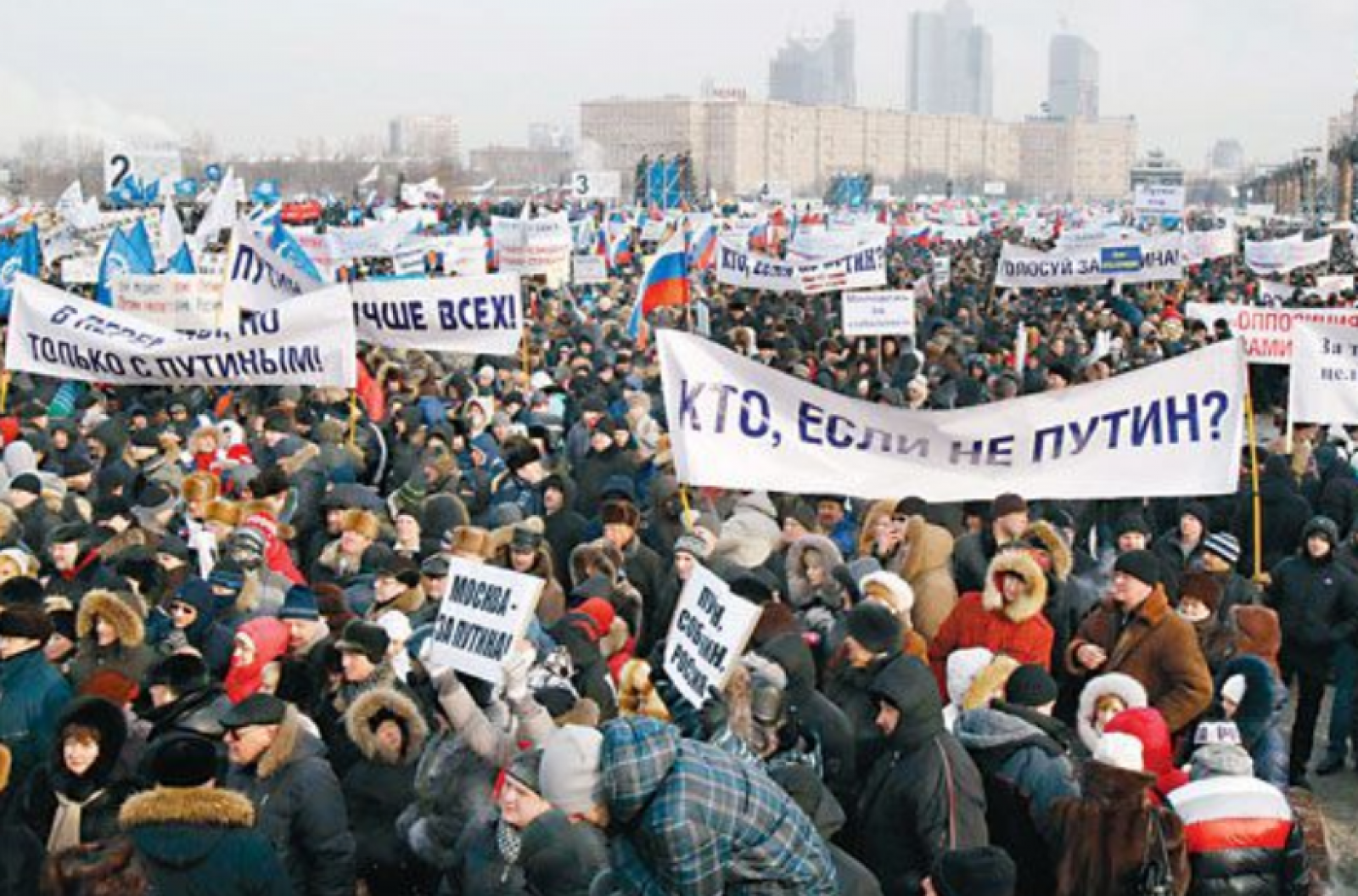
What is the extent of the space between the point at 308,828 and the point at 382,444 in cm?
687

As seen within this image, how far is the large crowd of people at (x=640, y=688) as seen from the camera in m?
4.26

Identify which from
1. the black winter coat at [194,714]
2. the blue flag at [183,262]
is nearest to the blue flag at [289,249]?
the blue flag at [183,262]

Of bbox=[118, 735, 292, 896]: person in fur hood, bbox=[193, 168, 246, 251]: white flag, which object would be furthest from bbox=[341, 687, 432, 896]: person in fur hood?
bbox=[193, 168, 246, 251]: white flag

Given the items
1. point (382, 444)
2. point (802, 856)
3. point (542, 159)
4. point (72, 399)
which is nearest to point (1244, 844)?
point (802, 856)

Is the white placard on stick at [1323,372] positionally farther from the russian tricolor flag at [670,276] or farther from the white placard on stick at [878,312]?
the russian tricolor flag at [670,276]

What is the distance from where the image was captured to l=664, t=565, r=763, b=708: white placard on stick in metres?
5.30

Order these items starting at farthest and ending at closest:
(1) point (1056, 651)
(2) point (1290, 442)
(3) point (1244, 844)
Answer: (2) point (1290, 442) < (1) point (1056, 651) < (3) point (1244, 844)

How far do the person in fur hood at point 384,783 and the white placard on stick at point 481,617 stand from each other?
353mm

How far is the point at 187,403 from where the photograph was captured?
13.4 metres

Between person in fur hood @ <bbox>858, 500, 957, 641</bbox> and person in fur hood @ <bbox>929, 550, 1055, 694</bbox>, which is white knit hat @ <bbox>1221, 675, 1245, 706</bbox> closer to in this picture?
person in fur hood @ <bbox>929, 550, 1055, 694</bbox>

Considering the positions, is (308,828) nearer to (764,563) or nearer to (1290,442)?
(764,563)

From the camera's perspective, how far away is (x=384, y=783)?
203 inches

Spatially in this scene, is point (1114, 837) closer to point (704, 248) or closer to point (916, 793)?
point (916, 793)

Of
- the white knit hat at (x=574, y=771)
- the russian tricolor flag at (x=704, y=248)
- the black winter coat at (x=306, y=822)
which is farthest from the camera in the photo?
the russian tricolor flag at (x=704, y=248)
